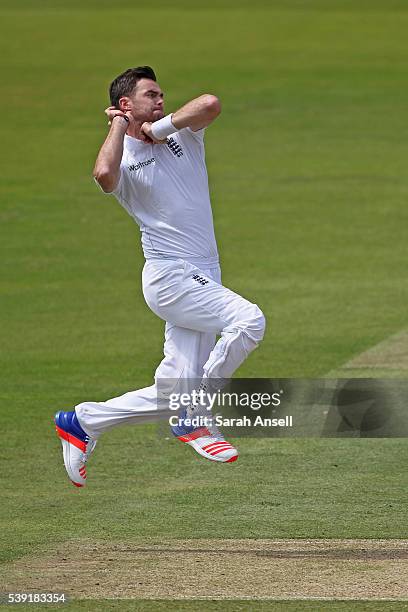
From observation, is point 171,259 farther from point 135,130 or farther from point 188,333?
point 135,130

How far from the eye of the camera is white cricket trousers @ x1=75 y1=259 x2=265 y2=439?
360 inches

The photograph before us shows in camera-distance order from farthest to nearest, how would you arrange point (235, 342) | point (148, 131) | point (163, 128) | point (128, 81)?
1. point (128, 81)
2. point (148, 131)
3. point (163, 128)
4. point (235, 342)

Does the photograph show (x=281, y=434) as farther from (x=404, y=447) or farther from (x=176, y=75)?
(x=176, y=75)

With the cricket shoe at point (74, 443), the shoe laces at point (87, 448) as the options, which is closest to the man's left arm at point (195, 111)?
the cricket shoe at point (74, 443)

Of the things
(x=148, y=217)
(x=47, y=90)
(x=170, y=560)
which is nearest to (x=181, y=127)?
(x=148, y=217)

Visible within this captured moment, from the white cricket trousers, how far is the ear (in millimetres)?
989

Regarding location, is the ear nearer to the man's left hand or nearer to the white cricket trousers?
the man's left hand

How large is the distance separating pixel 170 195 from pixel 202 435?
1539 mm

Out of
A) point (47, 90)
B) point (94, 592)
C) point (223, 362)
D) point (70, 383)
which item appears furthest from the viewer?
point (47, 90)

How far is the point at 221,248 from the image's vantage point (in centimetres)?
2136

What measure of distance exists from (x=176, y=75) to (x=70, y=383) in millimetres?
20805

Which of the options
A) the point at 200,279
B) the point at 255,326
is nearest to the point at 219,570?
the point at 255,326

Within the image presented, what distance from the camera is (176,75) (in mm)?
34156

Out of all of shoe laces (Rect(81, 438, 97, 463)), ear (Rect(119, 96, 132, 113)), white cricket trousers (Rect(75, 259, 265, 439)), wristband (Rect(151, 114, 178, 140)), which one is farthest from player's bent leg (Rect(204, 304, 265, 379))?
ear (Rect(119, 96, 132, 113))
